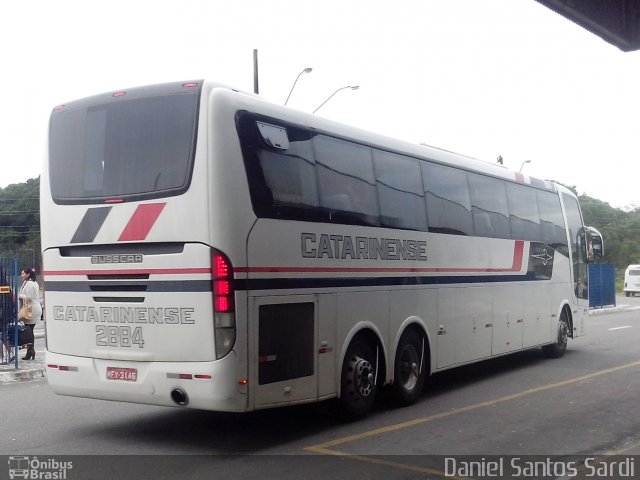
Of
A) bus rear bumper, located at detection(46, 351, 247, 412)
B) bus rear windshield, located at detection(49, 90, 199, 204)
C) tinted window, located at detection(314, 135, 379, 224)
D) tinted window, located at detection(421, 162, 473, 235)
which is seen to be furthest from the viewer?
tinted window, located at detection(421, 162, 473, 235)

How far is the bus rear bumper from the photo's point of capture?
752cm

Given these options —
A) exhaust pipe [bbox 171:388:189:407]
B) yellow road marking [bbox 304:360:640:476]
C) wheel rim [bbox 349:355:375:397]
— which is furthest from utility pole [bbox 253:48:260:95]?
exhaust pipe [bbox 171:388:189:407]

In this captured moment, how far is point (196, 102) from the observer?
7797 millimetres

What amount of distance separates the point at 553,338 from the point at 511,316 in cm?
253

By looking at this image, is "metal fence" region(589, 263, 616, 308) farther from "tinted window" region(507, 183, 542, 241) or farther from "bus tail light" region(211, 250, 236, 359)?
"bus tail light" region(211, 250, 236, 359)

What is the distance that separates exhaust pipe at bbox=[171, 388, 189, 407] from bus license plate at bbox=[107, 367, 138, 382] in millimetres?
502

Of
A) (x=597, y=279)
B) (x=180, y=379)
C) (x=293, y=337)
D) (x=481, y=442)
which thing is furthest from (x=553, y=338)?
(x=597, y=279)

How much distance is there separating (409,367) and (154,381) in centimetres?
413

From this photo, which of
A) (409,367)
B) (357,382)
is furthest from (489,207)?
(357,382)

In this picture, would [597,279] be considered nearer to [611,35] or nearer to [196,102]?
[611,35]

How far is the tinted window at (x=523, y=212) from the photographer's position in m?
14.1

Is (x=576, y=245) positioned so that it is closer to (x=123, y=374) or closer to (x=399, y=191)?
(x=399, y=191)

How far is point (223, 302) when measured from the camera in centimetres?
759

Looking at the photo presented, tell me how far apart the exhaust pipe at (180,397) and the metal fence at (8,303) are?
7384 mm
